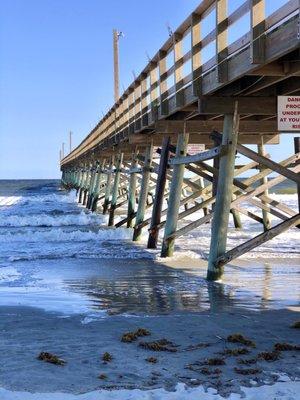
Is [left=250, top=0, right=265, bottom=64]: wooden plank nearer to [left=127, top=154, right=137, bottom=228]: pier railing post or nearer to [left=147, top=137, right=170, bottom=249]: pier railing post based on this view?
[left=147, top=137, right=170, bottom=249]: pier railing post

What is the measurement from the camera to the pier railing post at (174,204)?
11.3 metres

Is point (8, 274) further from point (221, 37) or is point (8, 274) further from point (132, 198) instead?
point (132, 198)

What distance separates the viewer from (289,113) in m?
7.48

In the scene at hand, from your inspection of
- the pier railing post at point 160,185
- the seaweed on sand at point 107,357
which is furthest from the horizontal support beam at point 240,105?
the seaweed on sand at point 107,357

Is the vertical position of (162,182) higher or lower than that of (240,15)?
lower

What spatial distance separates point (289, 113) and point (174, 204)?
4.21m

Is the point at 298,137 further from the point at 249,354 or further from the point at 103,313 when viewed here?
the point at 249,354

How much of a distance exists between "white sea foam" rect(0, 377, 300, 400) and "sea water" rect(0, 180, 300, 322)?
230 cm

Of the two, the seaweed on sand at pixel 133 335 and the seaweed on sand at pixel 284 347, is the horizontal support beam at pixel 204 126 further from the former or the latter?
the seaweed on sand at pixel 284 347

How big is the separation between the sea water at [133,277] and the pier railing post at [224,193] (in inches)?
15.8

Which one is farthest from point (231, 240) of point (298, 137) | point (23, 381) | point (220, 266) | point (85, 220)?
point (23, 381)

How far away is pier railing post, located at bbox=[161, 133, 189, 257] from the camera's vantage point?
37.0 feet

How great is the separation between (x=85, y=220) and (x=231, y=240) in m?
8.30

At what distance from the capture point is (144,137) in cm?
1510
